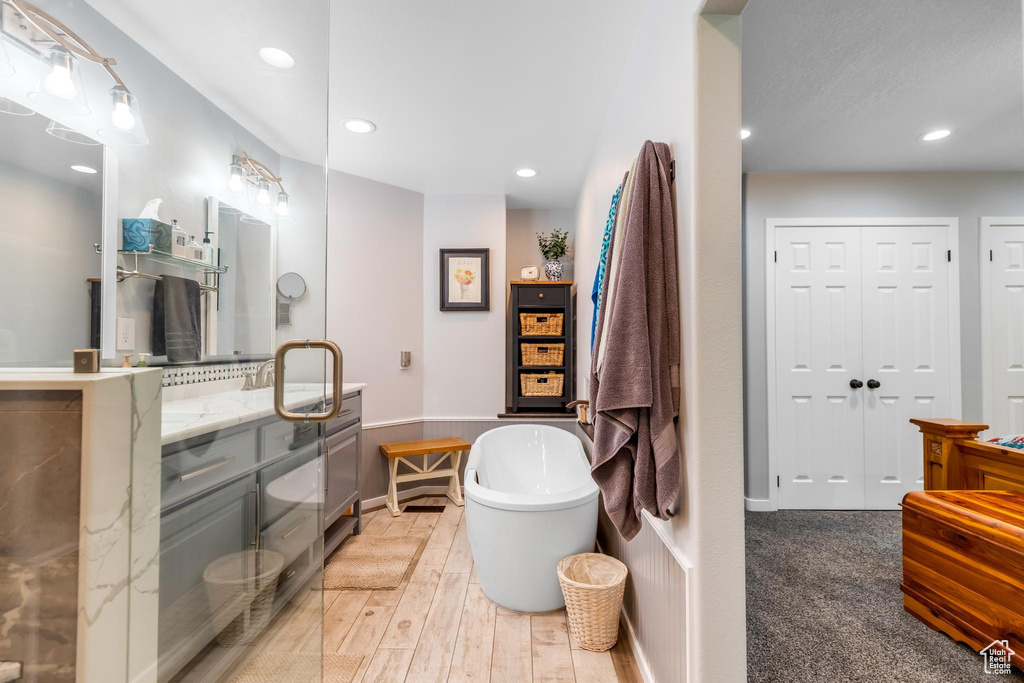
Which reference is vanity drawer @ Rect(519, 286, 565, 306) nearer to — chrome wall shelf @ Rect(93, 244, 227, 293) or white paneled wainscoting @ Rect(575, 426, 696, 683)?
white paneled wainscoting @ Rect(575, 426, 696, 683)

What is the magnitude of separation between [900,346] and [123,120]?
4.24 m

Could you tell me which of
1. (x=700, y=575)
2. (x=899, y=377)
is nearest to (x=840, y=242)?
(x=899, y=377)

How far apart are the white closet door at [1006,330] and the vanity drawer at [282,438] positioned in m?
4.35

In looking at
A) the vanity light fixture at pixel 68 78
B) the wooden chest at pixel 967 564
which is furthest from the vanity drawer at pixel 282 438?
the wooden chest at pixel 967 564

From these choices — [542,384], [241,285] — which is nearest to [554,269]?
[542,384]

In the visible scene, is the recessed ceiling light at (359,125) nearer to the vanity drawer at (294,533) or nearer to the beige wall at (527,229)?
the beige wall at (527,229)

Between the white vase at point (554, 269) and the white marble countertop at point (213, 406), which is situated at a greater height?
the white vase at point (554, 269)

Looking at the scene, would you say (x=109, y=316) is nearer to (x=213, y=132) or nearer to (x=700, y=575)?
(x=213, y=132)

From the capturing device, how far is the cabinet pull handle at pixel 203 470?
2.85ft

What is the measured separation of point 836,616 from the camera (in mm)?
2014

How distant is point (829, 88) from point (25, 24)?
9.29 ft

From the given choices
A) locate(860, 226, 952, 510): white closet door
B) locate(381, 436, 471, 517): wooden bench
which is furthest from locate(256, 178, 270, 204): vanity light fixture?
locate(860, 226, 952, 510): white closet door

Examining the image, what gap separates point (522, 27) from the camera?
1.78 m

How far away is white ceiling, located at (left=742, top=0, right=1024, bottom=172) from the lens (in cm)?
173
